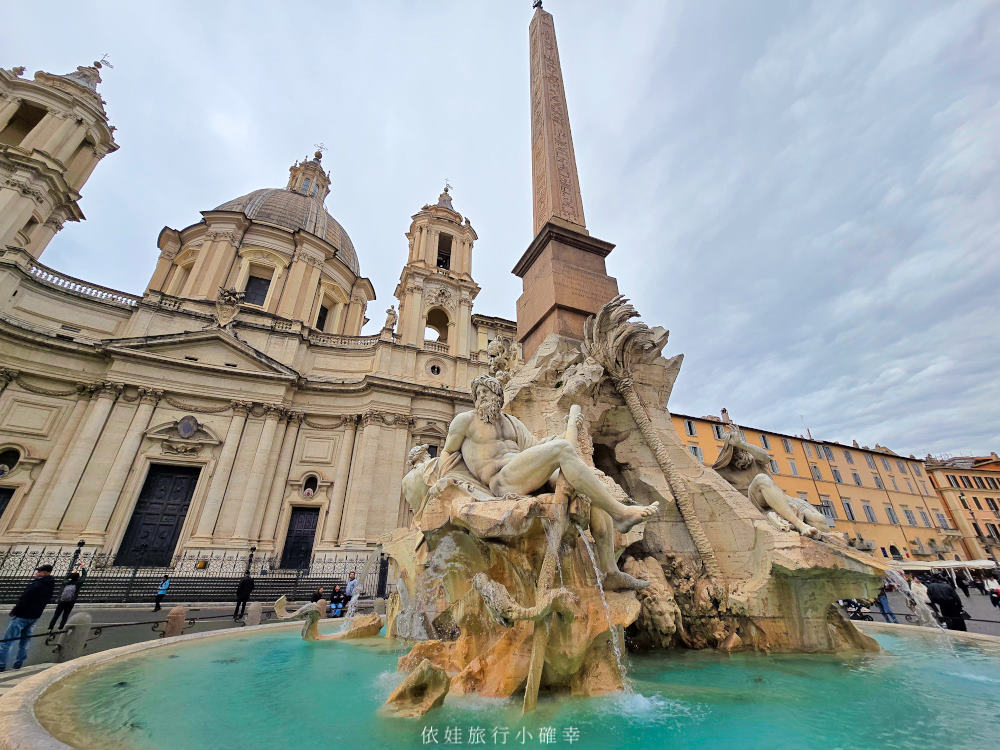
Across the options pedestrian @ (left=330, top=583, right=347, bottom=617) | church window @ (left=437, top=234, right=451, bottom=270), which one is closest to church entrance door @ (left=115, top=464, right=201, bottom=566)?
pedestrian @ (left=330, top=583, right=347, bottom=617)

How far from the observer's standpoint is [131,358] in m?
18.3

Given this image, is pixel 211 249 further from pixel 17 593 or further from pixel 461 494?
pixel 461 494

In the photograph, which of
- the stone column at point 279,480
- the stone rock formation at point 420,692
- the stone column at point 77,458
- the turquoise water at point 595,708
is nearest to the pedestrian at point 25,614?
the turquoise water at point 595,708

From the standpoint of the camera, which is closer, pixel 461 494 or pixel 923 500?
pixel 461 494

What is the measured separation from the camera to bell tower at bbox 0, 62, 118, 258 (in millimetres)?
19531

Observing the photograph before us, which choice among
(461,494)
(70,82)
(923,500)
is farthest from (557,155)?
(923,500)

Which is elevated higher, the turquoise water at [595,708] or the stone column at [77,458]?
the stone column at [77,458]

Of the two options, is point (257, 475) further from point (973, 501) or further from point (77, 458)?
point (973, 501)

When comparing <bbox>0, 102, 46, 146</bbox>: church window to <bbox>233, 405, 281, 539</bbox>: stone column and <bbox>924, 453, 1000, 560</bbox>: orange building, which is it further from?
<bbox>924, 453, 1000, 560</bbox>: orange building

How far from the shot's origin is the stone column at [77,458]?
1507 cm

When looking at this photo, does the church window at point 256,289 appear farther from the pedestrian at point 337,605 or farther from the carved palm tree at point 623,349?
the carved palm tree at point 623,349

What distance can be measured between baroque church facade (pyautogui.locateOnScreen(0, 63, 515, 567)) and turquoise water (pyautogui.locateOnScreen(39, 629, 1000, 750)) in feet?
48.4

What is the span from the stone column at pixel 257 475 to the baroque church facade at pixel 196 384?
7 centimetres

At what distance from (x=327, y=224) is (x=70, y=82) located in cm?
1475
